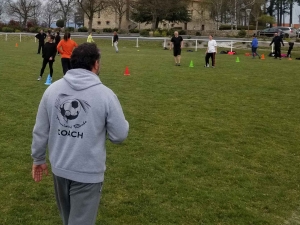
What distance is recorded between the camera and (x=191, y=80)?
1521 cm

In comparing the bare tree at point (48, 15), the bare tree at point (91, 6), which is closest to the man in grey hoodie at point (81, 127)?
the bare tree at point (91, 6)

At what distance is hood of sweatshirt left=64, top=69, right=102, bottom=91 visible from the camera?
2867 millimetres

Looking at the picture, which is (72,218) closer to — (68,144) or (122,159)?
(68,144)

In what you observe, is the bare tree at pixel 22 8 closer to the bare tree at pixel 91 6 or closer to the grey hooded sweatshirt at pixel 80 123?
the bare tree at pixel 91 6

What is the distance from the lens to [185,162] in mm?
6156

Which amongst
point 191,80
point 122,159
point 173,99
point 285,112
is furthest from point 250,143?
point 191,80

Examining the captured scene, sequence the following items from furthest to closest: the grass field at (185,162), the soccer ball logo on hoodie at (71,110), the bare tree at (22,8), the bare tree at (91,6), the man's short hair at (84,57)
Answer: the bare tree at (22,8)
the bare tree at (91,6)
the grass field at (185,162)
the man's short hair at (84,57)
the soccer ball logo on hoodie at (71,110)

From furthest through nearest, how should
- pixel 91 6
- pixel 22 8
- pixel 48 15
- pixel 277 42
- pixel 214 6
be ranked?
pixel 48 15 < pixel 22 8 < pixel 214 6 < pixel 91 6 < pixel 277 42

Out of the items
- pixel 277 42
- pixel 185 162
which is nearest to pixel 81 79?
pixel 185 162

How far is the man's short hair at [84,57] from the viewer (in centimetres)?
295

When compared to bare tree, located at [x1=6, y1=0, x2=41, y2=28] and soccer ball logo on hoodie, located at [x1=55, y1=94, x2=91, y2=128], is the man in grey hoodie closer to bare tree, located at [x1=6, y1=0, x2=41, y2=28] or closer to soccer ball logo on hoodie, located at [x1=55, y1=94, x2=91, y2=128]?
soccer ball logo on hoodie, located at [x1=55, y1=94, x2=91, y2=128]

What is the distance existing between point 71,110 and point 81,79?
0.76 ft

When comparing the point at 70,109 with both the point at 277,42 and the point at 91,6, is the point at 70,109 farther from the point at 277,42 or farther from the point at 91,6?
the point at 91,6

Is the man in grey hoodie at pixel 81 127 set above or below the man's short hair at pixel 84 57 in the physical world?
below
